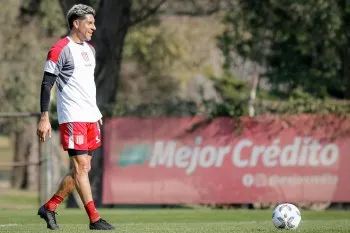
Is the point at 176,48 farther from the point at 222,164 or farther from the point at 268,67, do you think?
the point at 222,164

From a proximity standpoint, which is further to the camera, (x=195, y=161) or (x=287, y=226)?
(x=195, y=161)

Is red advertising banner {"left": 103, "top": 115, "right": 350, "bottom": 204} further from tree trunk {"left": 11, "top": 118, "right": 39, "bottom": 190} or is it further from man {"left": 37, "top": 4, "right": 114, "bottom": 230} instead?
tree trunk {"left": 11, "top": 118, "right": 39, "bottom": 190}

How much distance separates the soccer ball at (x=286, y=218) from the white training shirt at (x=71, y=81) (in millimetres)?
2269

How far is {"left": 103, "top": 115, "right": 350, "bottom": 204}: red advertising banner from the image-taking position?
2244 cm

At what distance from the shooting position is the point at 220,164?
2248cm

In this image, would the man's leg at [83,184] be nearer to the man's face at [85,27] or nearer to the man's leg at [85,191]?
the man's leg at [85,191]

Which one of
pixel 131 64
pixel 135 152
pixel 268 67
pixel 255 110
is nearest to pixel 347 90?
pixel 268 67

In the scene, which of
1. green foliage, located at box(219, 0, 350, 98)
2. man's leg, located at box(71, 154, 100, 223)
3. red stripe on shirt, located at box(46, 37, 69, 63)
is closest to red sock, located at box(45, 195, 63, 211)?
man's leg, located at box(71, 154, 100, 223)

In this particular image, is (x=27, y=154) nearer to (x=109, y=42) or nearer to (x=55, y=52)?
(x=109, y=42)

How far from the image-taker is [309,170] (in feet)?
73.8

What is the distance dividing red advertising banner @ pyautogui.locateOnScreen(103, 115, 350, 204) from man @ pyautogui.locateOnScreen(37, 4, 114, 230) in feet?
35.4

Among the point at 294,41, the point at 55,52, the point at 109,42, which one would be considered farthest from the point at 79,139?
the point at 294,41

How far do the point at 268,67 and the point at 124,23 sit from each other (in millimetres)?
10037

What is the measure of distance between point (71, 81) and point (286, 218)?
2.75m
